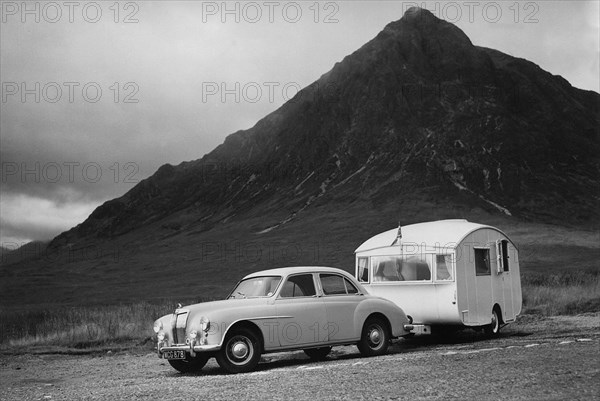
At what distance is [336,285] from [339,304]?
500 mm

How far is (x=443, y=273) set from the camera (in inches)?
716

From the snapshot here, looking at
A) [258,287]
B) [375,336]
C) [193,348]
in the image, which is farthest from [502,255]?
[193,348]

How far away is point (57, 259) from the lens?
6024 inches

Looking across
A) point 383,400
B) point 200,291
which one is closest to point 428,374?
point 383,400

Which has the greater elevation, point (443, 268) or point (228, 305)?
point (443, 268)

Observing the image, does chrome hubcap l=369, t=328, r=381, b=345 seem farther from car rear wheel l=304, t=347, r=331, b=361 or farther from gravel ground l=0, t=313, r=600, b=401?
car rear wheel l=304, t=347, r=331, b=361

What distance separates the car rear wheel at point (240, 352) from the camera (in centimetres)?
1374

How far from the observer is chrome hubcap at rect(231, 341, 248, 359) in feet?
45.5

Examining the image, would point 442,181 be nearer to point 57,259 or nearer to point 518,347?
point 57,259

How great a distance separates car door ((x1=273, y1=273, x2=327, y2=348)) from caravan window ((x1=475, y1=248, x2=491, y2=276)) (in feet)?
18.2

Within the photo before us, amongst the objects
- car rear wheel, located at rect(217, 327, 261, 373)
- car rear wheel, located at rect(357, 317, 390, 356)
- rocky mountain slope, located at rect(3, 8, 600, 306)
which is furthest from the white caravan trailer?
rocky mountain slope, located at rect(3, 8, 600, 306)

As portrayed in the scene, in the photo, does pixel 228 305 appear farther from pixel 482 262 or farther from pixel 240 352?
pixel 482 262

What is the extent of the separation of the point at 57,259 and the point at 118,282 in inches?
2206

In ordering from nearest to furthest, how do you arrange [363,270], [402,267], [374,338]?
[374,338] < [402,267] < [363,270]
